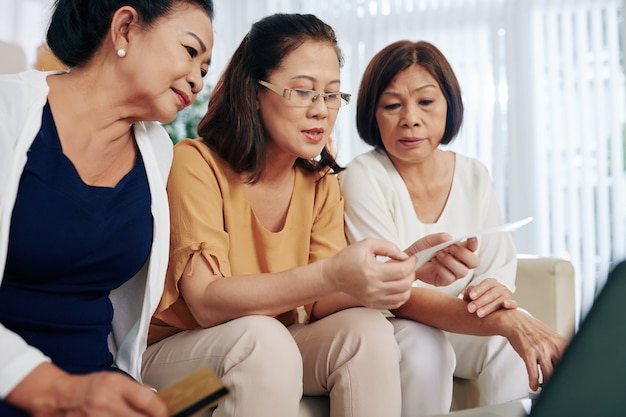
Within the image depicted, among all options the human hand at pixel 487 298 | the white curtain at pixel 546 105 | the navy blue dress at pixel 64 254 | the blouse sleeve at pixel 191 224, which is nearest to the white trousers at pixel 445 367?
the human hand at pixel 487 298

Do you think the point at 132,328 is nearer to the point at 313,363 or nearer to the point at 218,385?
the point at 313,363

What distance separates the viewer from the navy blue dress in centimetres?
131

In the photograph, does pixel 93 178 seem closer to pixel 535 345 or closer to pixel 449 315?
pixel 449 315

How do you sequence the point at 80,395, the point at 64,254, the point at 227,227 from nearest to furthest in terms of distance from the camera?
the point at 80,395, the point at 64,254, the point at 227,227

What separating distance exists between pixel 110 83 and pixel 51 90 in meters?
0.11

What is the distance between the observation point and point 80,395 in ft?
3.54

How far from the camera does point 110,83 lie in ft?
4.73

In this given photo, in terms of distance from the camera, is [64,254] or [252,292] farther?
[252,292]

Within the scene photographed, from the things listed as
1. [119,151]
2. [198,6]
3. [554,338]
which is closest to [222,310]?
[119,151]

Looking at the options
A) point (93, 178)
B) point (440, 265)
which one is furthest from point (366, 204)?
point (93, 178)

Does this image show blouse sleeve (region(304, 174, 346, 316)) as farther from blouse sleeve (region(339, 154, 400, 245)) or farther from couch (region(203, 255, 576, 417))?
couch (region(203, 255, 576, 417))

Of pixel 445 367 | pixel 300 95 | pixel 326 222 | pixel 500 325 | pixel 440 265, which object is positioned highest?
pixel 300 95

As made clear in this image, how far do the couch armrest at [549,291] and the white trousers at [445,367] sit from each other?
36cm

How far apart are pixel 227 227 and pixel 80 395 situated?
720 millimetres
